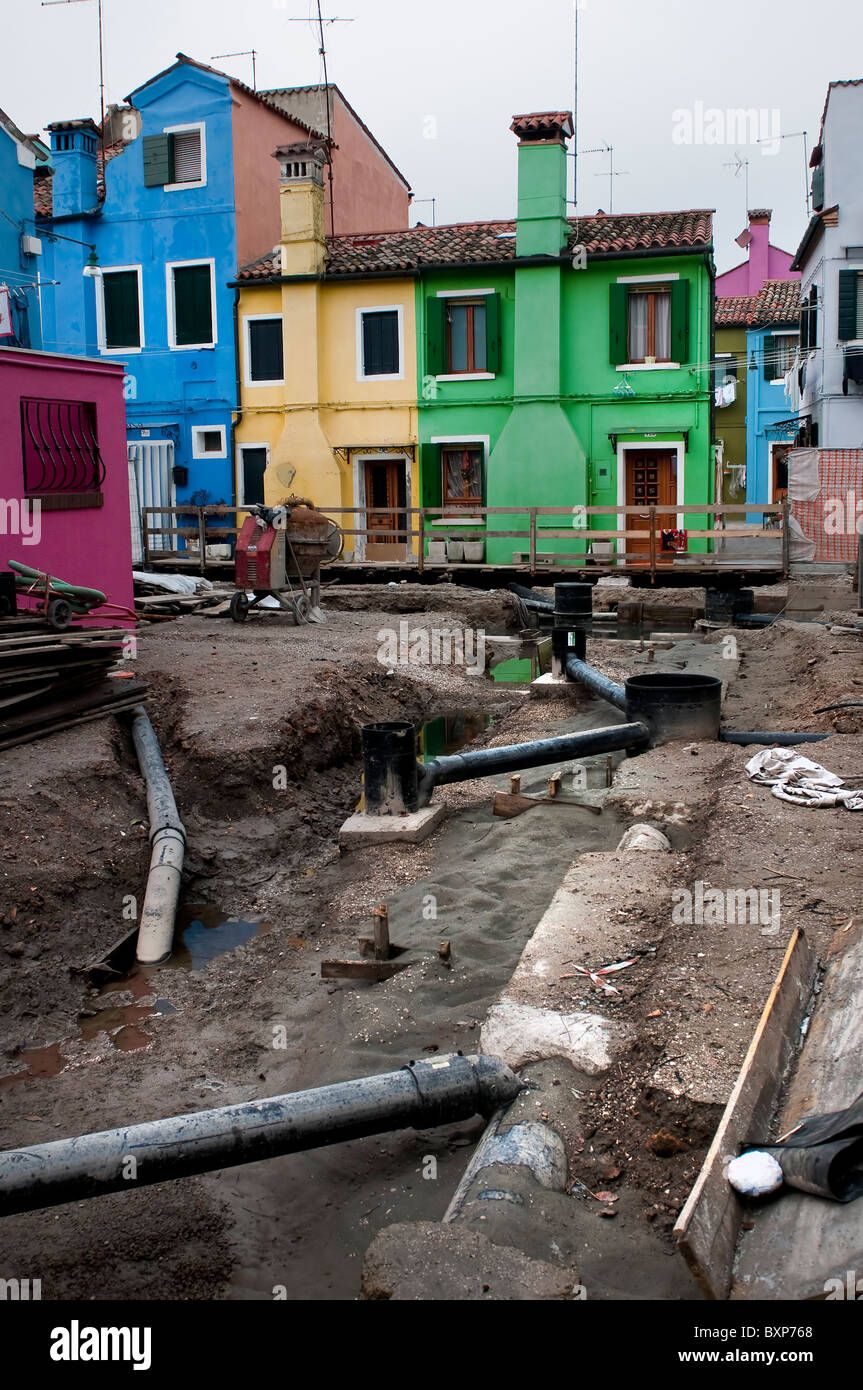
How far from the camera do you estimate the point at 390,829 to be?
866cm

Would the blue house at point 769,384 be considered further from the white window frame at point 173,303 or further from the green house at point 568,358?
the white window frame at point 173,303

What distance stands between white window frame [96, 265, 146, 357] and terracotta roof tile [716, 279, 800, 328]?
23021 millimetres

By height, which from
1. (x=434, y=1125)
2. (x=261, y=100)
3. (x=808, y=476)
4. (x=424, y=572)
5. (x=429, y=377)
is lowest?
(x=434, y=1125)

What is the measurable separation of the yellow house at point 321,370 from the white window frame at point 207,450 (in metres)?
0.61

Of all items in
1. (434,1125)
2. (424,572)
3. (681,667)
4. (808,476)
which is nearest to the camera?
(434,1125)

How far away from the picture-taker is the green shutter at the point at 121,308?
2862 centimetres

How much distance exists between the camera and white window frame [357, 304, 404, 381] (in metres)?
27.3

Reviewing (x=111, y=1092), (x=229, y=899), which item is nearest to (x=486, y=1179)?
(x=111, y=1092)

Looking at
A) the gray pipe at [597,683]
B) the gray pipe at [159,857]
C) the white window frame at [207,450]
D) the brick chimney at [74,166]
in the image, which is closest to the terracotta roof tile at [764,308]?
the white window frame at [207,450]

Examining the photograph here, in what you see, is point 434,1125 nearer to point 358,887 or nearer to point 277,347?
point 358,887

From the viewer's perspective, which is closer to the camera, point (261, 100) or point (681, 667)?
point (681, 667)

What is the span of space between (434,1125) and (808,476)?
19485 millimetres

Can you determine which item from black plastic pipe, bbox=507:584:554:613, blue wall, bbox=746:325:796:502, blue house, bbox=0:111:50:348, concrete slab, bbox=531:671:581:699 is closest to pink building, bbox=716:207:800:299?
blue wall, bbox=746:325:796:502

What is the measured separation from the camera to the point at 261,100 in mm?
28422
